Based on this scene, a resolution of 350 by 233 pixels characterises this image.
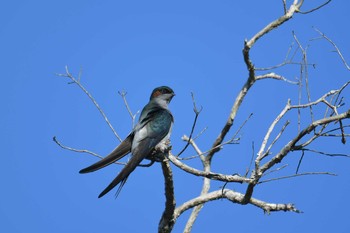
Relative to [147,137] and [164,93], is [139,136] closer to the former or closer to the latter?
[147,137]

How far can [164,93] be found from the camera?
995 cm

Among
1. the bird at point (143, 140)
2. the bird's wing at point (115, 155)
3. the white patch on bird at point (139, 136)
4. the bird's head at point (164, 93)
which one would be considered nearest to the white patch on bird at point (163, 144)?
the bird at point (143, 140)

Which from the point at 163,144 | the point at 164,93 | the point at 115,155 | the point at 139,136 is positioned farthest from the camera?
the point at 164,93

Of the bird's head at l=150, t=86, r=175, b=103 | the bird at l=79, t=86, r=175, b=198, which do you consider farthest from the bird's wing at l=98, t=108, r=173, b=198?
the bird's head at l=150, t=86, r=175, b=103

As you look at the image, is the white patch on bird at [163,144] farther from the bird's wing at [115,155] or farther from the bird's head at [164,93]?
the bird's head at [164,93]

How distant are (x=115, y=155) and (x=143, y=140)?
60 centimetres

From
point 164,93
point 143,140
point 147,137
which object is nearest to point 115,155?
point 143,140

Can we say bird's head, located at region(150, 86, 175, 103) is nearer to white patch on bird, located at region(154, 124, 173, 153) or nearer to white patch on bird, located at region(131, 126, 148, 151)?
white patch on bird, located at region(154, 124, 173, 153)

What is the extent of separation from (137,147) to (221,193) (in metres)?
1.37

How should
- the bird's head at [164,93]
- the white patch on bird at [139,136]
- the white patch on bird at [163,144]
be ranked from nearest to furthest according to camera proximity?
the white patch on bird at [163,144], the white patch on bird at [139,136], the bird's head at [164,93]

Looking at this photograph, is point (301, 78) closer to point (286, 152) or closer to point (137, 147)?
point (286, 152)

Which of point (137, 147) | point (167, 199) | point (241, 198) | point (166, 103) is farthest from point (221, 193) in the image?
point (166, 103)

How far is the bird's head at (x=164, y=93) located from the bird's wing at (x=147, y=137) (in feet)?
3.74

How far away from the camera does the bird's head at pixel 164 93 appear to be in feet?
32.5
